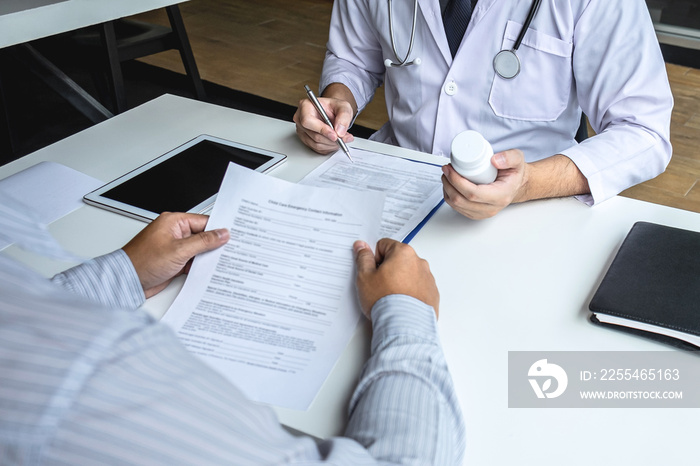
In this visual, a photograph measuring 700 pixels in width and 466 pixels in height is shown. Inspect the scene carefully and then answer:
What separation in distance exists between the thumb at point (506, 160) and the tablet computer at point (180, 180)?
0.42m

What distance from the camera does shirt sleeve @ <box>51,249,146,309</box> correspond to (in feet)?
2.73

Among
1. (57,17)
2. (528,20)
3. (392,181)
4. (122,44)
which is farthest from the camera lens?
(122,44)

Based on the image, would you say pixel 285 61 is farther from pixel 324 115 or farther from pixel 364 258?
pixel 364 258

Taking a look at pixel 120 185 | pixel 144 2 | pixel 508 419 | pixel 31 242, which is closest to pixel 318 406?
pixel 508 419

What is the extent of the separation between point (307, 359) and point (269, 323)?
3.1 inches

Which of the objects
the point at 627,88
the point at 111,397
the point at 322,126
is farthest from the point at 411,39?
the point at 111,397

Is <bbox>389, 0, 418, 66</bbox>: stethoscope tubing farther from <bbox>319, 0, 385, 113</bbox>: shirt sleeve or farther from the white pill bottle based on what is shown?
the white pill bottle

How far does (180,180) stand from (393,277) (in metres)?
0.50

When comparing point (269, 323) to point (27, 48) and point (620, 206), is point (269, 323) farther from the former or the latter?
point (27, 48)

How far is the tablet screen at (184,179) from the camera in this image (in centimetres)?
106

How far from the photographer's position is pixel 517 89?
50.6 inches

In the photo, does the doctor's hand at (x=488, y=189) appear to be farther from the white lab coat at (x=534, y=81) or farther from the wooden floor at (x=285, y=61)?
the wooden floor at (x=285, y=61)

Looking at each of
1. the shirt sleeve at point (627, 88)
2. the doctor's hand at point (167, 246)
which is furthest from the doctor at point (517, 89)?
the doctor's hand at point (167, 246)

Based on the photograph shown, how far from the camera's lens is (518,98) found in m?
1.29
